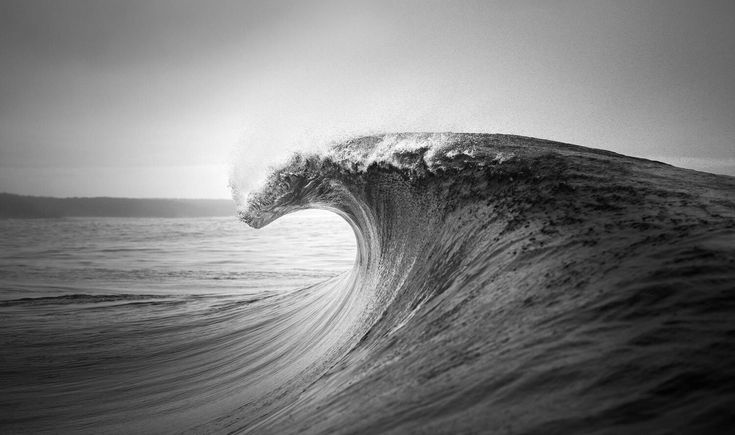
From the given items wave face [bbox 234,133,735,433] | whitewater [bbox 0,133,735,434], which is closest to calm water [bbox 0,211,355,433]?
whitewater [bbox 0,133,735,434]

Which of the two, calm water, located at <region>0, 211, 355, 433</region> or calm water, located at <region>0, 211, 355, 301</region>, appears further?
calm water, located at <region>0, 211, 355, 301</region>

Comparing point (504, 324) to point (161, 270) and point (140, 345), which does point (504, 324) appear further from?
point (161, 270)

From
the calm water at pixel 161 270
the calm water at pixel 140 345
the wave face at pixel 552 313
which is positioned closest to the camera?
the wave face at pixel 552 313

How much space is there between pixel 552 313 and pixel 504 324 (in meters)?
0.16

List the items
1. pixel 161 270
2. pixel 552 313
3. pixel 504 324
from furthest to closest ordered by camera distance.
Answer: pixel 161 270
pixel 504 324
pixel 552 313

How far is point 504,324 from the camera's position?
55.9 inches

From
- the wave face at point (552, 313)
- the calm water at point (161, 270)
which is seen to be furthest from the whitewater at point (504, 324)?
the calm water at point (161, 270)

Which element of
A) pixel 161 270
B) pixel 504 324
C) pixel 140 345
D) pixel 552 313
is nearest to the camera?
pixel 552 313

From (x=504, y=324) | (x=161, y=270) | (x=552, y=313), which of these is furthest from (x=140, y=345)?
(x=161, y=270)

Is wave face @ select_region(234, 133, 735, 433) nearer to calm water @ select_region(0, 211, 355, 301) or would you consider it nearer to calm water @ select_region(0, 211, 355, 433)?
calm water @ select_region(0, 211, 355, 433)

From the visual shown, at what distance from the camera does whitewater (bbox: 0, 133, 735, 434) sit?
1005 mm

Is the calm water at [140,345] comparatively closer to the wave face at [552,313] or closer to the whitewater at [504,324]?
the whitewater at [504,324]

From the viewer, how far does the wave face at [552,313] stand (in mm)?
976

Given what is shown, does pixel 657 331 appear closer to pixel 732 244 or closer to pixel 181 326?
pixel 732 244
